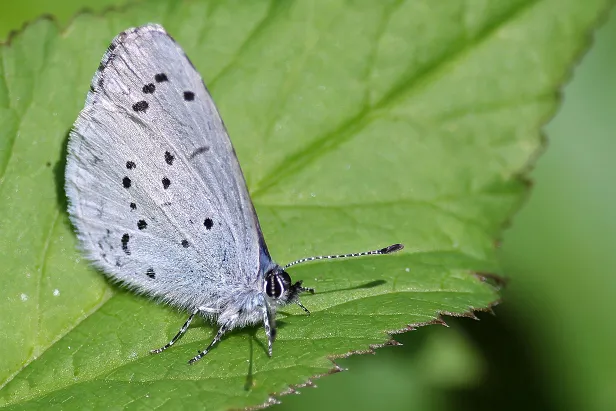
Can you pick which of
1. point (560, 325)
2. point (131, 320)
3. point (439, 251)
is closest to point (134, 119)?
point (131, 320)

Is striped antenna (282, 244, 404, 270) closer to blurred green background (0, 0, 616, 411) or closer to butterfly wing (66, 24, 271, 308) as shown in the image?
butterfly wing (66, 24, 271, 308)

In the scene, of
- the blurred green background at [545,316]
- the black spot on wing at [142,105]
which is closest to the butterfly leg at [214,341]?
the black spot on wing at [142,105]

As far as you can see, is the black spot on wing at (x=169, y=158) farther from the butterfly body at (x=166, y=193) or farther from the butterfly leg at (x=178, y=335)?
the butterfly leg at (x=178, y=335)

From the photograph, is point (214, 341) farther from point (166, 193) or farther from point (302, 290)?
point (166, 193)

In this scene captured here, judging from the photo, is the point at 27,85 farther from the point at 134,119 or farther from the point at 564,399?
the point at 564,399

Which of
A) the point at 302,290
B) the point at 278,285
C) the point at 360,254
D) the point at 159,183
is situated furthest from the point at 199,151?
the point at 360,254
